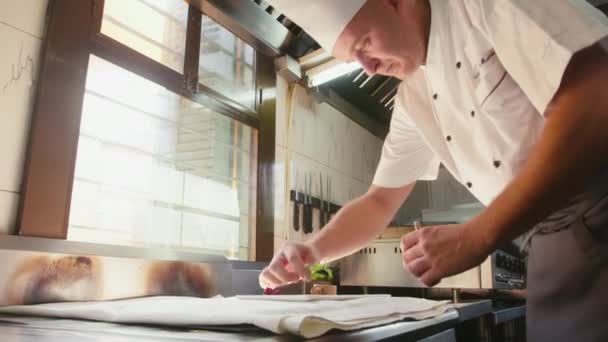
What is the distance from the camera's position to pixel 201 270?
136 cm

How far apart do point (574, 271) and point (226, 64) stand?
166cm

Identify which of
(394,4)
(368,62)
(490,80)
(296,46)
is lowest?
(490,80)

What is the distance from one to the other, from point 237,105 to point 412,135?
0.93 meters

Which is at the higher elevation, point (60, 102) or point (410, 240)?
point (60, 102)

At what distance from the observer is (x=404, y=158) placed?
130 centimetres

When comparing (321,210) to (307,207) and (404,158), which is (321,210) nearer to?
(307,207)

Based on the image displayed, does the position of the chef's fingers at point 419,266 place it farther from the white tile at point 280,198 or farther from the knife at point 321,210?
the knife at point 321,210

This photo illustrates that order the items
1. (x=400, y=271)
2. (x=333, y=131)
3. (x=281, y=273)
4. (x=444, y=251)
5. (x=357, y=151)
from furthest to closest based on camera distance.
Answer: (x=357, y=151) < (x=333, y=131) < (x=400, y=271) < (x=281, y=273) < (x=444, y=251)

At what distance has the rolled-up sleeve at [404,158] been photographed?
51.1 inches

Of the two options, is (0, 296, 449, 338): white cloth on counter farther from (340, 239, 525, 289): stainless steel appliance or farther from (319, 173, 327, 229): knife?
(319, 173, 327, 229): knife

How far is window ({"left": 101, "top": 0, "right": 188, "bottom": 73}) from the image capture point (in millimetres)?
1501

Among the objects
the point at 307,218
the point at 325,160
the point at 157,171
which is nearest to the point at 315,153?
the point at 325,160

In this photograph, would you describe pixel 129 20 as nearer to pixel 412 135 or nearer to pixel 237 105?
pixel 237 105

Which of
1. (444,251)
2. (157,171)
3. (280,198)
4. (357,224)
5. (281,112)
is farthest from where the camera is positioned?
(281,112)
